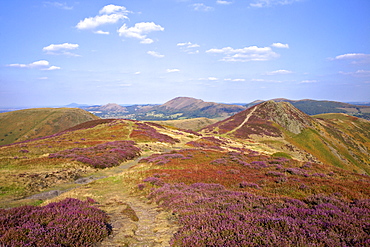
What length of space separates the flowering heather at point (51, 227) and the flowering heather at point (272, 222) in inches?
134

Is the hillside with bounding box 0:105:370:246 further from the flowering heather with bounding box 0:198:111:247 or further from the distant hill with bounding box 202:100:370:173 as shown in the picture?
the distant hill with bounding box 202:100:370:173

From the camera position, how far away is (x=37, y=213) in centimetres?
827

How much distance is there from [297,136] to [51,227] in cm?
10897

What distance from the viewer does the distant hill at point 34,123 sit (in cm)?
12862

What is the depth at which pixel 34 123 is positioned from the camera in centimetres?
14350

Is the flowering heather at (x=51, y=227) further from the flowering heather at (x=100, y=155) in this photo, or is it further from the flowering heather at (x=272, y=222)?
the flowering heather at (x=100, y=155)

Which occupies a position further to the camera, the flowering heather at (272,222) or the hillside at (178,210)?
the hillside at (178,210)

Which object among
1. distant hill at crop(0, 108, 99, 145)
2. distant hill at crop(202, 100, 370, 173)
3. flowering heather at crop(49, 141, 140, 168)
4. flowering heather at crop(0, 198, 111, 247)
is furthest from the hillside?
distant hill at crop(0, 108, 99, 145)

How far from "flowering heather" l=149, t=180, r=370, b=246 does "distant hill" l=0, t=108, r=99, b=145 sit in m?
155

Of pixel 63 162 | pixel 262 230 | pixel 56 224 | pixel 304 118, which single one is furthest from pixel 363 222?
pixel 304 118

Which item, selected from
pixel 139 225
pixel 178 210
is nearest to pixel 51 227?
pixel 139 225

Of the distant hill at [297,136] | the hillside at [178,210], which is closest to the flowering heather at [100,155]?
the hillside at [178,210]

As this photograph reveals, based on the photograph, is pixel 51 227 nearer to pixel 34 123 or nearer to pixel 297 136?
pixel 297 136

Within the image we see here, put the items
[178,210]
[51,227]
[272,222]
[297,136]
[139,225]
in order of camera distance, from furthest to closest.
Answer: [297,136], [178,210], [139,225], [272,222], [51,227]
